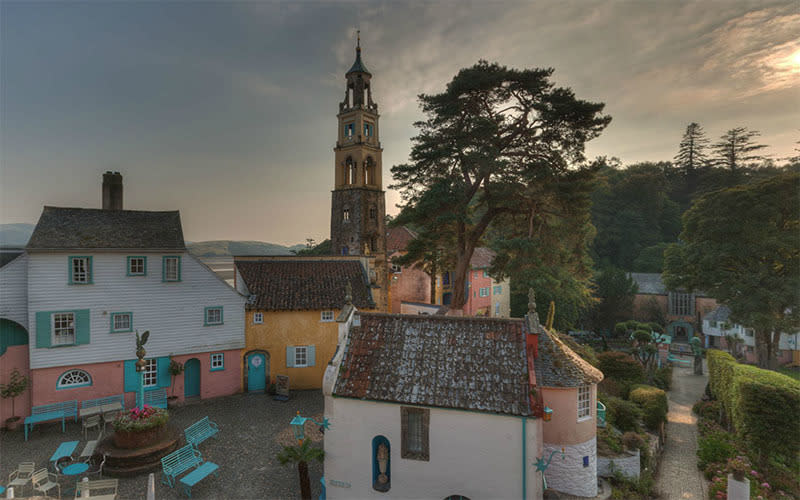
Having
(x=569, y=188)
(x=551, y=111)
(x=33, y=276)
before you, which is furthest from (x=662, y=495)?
(x=33, y=276)

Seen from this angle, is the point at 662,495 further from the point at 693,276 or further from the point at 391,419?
the point at 693,276

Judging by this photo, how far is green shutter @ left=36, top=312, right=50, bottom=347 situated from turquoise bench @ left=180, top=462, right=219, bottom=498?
10.3 meters

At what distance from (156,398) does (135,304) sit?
4.87 meters

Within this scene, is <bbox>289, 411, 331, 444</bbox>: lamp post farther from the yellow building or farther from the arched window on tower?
the arched window on tower

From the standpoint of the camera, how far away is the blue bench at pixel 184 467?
1239 centimetres

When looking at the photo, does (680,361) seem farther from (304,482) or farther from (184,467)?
(184,467)

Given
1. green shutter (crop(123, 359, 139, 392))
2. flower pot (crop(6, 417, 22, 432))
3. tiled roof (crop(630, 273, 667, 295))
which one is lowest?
flower pot (crop(6, 417, 22, 432))

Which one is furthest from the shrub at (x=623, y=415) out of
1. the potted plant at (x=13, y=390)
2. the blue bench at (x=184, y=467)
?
the potted plant at (x=13, y=390)

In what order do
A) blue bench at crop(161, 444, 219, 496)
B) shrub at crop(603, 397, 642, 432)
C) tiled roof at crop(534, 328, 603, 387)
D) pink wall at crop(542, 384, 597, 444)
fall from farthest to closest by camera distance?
shrub at crop(603, 397, 642, 432), tiled roof at crop(534, 328, 603, 387), pink wall at crop(542, 384, 597, 444), blue bench at crop(161, 444, 219, 496)

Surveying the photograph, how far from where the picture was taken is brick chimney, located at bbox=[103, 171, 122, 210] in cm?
2089

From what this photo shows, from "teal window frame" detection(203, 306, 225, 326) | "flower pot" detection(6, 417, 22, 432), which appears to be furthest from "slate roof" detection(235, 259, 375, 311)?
"flower pot" detection(6, 417, 22, 432)

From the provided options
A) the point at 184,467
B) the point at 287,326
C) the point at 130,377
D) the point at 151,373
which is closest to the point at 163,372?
the point at 151,373

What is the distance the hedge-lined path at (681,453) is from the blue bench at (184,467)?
1704cm

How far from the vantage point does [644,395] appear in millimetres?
21562
